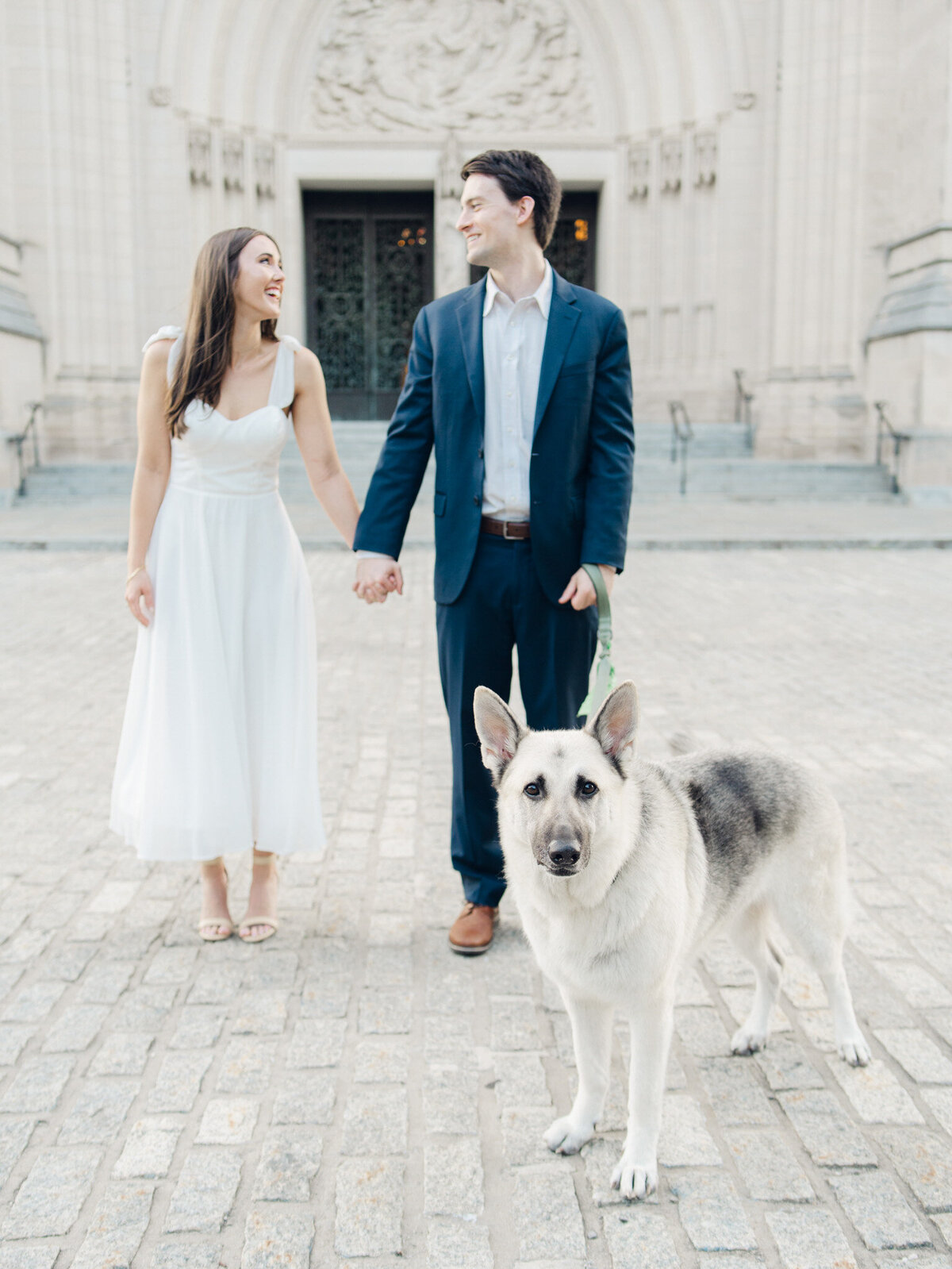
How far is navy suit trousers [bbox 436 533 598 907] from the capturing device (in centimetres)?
326

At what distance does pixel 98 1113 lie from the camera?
2562 millimetres

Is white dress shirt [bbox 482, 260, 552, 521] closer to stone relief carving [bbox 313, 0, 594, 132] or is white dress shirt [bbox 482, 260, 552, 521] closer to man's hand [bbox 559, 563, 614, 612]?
man's hand [bbox 559, 563, 614, 612]

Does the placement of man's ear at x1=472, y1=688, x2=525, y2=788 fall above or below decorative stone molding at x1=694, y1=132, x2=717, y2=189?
below

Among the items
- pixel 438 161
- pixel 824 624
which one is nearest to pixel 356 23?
pixel 438 161

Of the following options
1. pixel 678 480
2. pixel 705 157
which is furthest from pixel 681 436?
pixel 705 157

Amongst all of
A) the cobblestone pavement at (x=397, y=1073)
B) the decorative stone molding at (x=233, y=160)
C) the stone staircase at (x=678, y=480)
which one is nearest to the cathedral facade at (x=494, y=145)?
the decorative stone molding at (x=233, y=160)

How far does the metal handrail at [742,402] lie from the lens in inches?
729

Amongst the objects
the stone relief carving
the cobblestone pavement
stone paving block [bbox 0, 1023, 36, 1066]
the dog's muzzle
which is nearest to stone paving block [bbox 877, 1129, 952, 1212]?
the cobblestone pavement

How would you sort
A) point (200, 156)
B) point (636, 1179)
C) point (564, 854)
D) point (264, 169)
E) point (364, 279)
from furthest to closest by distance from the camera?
point (364, 279) < point (264, 169) < point (200, 156) < point (636, 1179) < point (564, 854)

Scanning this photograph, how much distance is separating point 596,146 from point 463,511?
1857cm

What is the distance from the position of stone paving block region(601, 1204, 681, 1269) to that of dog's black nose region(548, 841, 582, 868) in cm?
79

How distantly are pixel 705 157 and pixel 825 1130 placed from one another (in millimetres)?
18951

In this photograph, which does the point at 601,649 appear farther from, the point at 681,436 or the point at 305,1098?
the point at 681,436

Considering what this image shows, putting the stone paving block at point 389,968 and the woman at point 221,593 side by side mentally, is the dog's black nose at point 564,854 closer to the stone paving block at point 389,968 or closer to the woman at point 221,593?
the stone paving block at point 389,968
